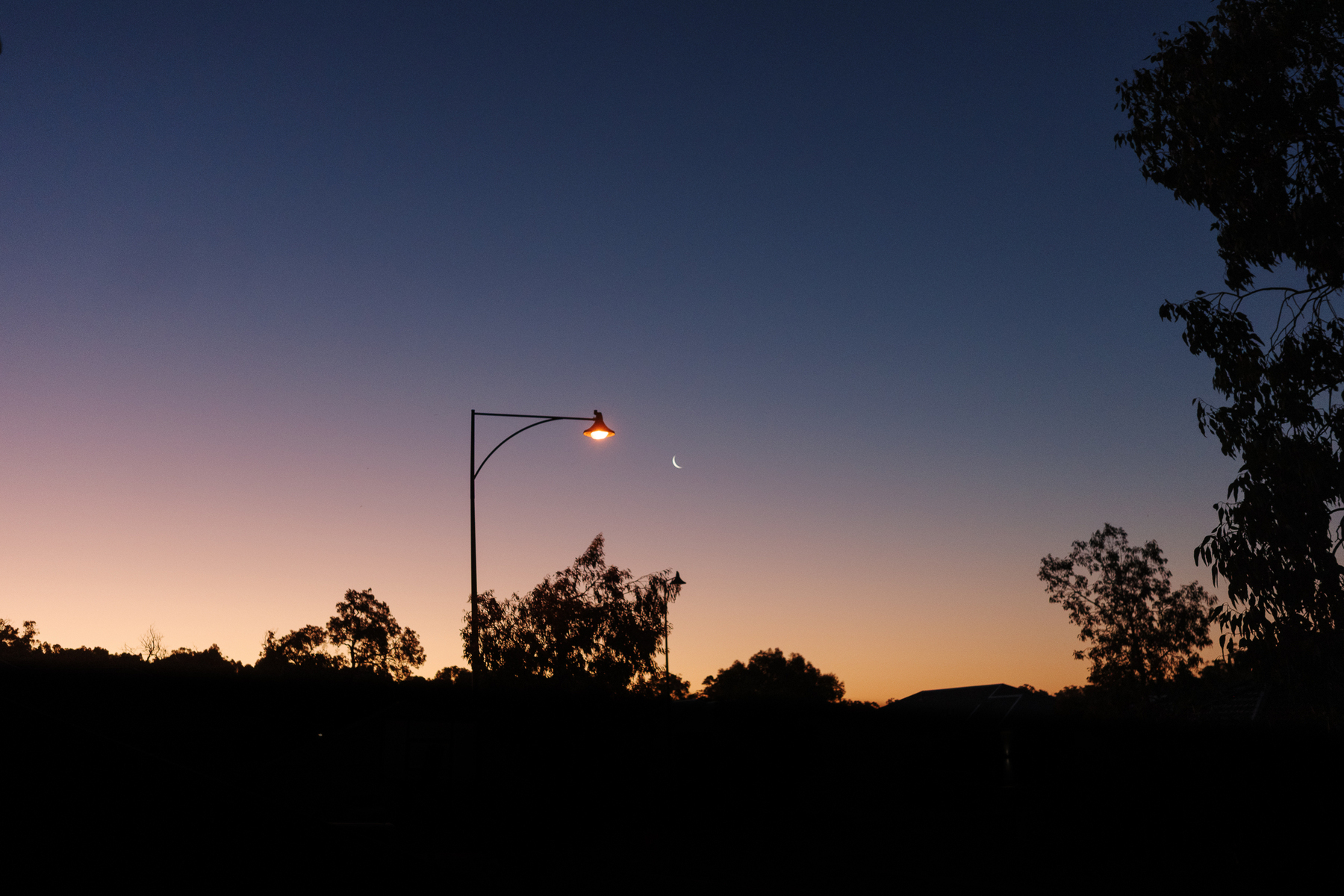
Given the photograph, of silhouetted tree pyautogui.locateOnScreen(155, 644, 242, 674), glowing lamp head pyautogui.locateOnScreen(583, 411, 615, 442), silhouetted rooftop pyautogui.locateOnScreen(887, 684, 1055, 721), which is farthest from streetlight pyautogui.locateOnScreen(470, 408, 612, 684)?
silhouetted tree pyautogui.locateOnScreen(155, 644, 242, 674)

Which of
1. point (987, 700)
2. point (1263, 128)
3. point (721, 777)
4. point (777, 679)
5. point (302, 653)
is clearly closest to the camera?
point (1263, 128)

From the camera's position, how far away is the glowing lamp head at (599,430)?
2102 centimetres

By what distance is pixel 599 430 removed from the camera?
69.0 ft

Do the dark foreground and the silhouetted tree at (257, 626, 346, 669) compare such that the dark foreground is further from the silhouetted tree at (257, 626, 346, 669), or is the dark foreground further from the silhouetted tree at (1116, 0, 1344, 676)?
the silhouetted tree at (257, 626, 346, 669)

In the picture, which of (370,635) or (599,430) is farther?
(370,635)

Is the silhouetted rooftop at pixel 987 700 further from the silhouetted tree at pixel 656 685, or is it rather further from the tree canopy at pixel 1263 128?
the tree canopy at pixel 1263 128

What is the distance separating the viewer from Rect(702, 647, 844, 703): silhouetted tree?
125250 millimetres

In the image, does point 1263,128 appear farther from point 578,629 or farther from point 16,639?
point 16,639

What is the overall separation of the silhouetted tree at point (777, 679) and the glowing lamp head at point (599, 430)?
345 ft

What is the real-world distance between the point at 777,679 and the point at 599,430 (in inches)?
4407

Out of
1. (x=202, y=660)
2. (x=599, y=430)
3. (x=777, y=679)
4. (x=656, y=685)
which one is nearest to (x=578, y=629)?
(x=656, y=685)

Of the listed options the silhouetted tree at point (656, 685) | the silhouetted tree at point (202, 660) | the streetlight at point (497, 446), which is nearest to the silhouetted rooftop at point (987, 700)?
the silhouetted tree at point (656, 685)

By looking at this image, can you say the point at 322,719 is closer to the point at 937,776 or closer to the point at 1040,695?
the point at 937,776

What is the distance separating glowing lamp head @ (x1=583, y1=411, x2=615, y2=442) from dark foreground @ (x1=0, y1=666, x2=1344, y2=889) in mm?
7594
